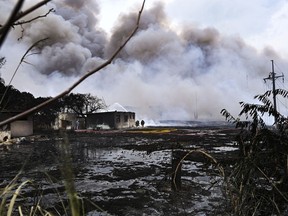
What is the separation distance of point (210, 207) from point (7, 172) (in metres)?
9.19

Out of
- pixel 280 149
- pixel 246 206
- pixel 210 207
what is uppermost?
pixel 280 149

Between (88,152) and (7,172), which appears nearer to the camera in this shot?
(7,172)

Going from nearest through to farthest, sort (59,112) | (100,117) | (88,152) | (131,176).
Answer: (131,176)
(88,152)
(59,112)
(100,117)

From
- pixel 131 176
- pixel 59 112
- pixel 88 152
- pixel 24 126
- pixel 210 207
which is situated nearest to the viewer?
pixel 210 207

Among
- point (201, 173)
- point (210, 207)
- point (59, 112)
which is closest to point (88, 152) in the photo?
point (201, 173)

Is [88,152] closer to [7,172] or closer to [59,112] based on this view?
[7,172]

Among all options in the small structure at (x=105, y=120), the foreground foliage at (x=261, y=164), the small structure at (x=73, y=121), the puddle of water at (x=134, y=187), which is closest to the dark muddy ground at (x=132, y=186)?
the puddle of water at (x=134, y=187)

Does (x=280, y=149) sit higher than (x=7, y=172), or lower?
higher

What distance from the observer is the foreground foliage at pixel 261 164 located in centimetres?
314

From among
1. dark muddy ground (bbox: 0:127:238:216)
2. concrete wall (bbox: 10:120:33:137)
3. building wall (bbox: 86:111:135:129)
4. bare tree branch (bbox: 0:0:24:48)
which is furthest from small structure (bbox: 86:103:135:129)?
bare tree branch (bbox: 0:0:24:48)

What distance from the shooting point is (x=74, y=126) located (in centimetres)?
5547

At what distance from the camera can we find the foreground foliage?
3139mm

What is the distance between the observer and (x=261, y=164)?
386 cm

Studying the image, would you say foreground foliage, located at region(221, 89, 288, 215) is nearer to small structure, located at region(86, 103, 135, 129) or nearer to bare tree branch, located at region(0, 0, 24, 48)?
bare tree branch, located at region(0, 0, 24, 48)
